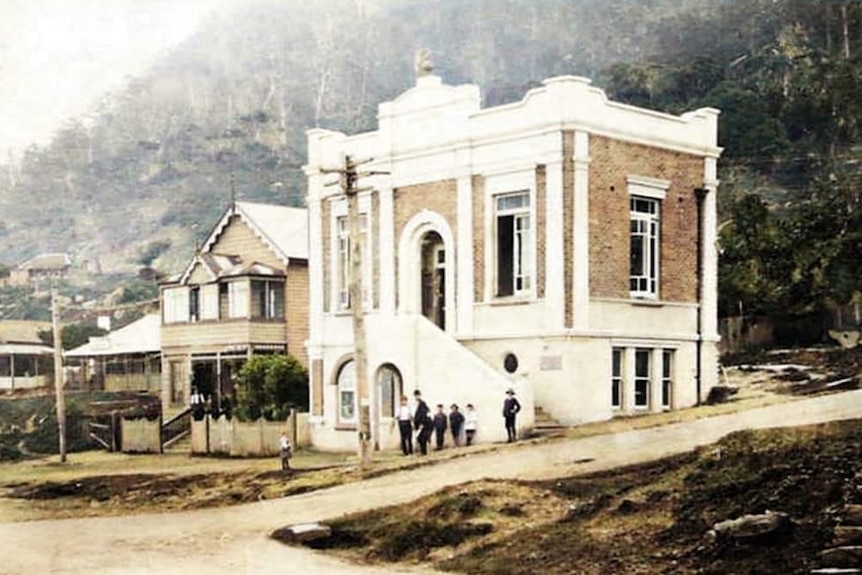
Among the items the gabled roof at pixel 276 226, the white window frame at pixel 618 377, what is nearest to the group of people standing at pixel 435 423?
the white window frame at pixel 618 377

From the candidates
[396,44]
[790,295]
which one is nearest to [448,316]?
[396,44]

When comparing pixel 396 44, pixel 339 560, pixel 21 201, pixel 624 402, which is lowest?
pixel 339 560

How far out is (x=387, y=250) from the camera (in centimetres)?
771

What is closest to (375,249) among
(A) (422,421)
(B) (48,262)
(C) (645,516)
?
(A) (422,421)

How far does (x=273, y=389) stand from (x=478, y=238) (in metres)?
1.36

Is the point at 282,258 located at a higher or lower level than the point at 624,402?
higher

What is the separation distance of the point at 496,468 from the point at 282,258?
1.78 m

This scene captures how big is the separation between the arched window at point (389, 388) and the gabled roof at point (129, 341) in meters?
1.20

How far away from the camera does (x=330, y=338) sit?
25.1 ft

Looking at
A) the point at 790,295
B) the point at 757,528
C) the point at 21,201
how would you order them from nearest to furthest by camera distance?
the point at 757,528 → the point at 790,295 → the point at 21,201

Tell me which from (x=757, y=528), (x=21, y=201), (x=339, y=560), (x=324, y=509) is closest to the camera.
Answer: (x=757, y=528)

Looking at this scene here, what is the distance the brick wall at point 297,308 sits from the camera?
25.0 feet

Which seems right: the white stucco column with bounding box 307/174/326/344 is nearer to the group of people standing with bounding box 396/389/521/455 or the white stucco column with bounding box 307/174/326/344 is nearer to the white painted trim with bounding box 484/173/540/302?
the group of people standing with bounding box 396/389/521/455

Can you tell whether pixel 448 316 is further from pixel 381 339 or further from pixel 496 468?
pixel 496 468
